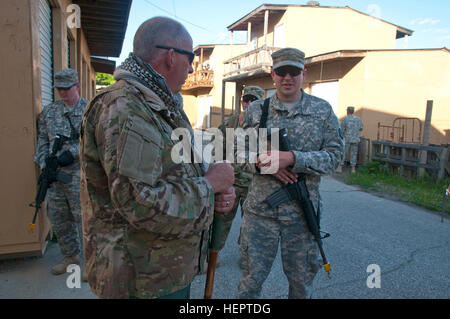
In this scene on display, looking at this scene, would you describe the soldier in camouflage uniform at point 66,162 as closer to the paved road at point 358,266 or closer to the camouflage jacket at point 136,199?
the paved road at point 358,266

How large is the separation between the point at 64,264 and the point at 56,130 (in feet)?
4.35

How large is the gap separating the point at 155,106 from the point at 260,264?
1.41m

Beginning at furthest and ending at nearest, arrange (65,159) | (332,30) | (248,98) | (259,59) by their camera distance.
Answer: (332,30) < (259,59) < (248,98) < (65,159)

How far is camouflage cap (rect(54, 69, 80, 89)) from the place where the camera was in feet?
10.1

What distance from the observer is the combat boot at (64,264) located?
3064 millimetres

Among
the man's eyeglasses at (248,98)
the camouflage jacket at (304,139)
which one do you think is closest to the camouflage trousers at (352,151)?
the man's eyeglasses at (248,98)

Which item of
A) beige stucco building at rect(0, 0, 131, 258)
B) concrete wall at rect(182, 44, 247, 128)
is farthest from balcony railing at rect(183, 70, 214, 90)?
beige stucco building at rect(0, 0, 131, 258)

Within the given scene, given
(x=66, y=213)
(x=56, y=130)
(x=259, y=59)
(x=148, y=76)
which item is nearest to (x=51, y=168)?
(x=56, y=130)

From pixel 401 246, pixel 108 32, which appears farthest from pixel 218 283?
pixel 108 32

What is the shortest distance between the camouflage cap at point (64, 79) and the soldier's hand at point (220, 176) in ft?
7.94

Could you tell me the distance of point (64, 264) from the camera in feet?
10.2

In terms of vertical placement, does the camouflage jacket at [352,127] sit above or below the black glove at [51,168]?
above

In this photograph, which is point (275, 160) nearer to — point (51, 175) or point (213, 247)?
point (213, 247)
